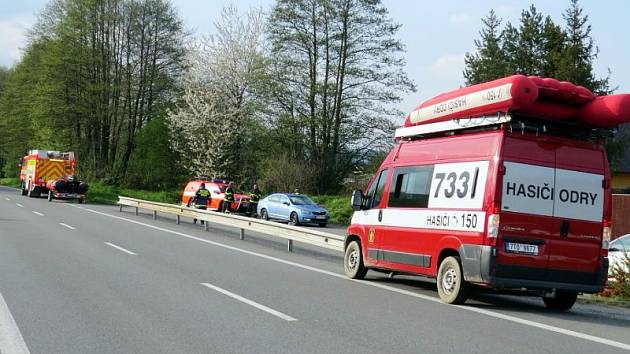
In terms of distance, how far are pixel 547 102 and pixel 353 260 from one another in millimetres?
4831

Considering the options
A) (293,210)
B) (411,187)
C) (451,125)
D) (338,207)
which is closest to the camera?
(451,125)

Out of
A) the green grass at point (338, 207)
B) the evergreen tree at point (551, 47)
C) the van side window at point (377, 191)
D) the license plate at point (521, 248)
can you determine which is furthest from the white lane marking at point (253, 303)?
the evergreen tree at point (551, 47)

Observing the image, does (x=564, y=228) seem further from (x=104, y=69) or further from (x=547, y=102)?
(x=104, y=69)

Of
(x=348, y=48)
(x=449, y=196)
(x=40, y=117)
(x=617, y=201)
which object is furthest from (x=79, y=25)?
(x=449, y=196)

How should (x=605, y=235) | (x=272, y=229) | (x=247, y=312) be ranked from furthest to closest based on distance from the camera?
(x=272, y=229) → (x=605, y=235) → (x=247, y=312)

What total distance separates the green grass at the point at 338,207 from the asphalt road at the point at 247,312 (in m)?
20.4

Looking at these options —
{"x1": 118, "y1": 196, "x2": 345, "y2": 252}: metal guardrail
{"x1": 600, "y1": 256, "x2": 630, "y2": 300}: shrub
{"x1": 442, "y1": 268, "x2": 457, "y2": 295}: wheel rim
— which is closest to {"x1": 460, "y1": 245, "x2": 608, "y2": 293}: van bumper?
{"x1": 442, "y1": 268, "x2": 457, "y2": 295}: wheel rim

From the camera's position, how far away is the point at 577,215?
9422 millimetres

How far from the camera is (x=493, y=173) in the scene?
900 centimetres

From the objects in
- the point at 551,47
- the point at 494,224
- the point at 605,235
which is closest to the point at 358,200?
the point at 494,224

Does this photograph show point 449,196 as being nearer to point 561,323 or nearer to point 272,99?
point 561,323

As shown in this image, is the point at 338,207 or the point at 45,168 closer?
the point at 338,207

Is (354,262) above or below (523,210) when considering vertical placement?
below

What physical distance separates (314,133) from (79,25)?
22.4 m
